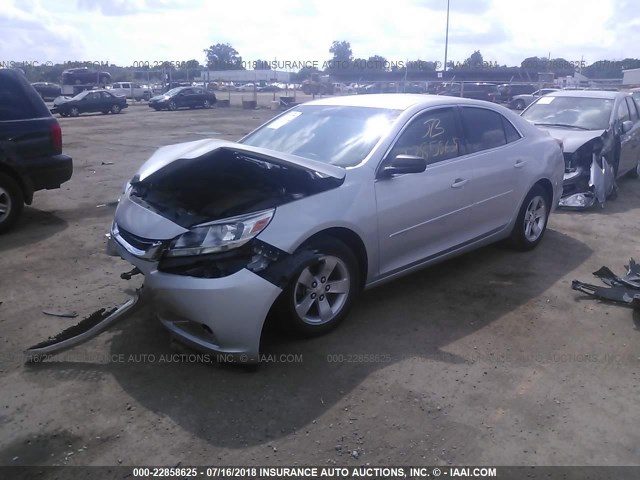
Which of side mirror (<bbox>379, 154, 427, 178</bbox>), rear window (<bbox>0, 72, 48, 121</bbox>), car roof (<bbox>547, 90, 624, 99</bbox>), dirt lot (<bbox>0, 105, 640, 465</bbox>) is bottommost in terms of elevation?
dirt lot (<bbox>0, 105, 640, 465</bbox>)

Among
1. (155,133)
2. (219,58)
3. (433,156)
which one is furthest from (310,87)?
(219,58)

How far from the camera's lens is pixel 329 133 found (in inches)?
193

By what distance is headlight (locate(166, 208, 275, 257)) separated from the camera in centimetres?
362

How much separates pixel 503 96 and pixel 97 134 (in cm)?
2000

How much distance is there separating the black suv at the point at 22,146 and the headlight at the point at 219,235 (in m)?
4.14

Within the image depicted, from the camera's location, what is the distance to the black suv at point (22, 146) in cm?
678

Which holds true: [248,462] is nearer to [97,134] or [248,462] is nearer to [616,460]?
[616,460]

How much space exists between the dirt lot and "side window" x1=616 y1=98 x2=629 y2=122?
17.1ft

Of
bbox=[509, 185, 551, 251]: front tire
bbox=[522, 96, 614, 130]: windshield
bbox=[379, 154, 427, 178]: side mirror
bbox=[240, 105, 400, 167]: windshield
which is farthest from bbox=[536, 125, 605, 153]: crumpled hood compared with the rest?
bbox=[379, 154, 427, 178]: side mirror

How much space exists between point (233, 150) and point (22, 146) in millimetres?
4208

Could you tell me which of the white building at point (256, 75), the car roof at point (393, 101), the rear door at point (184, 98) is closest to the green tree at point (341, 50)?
the white building at point (256, 75)

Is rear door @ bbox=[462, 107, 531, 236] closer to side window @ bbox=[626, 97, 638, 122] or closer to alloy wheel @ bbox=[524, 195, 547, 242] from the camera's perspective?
alloy wheel @ bbox=[524, 195, 547, 242]

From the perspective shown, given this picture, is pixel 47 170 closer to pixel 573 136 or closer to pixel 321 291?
pixel 321 291

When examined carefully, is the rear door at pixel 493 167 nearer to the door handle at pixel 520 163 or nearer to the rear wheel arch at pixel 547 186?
the door handle at pixel 520 163
